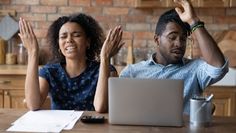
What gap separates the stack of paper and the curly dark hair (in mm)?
556

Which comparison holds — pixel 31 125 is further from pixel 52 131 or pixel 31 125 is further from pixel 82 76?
pixel 82 76

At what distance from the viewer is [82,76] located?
6.83ft

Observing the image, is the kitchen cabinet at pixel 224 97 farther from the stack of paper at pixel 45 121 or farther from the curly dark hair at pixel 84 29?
the stack of paper at pixel 45 121

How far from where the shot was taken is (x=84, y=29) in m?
2.14

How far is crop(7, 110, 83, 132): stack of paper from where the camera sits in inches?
58.9

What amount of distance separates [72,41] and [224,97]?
1.62 metres

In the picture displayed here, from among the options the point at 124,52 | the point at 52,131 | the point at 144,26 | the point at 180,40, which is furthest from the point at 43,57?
the point at 52,131

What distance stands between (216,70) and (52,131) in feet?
2.54

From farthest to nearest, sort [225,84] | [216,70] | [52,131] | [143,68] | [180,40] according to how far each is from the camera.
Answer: [225,84] < [143,68] < [180,40] < [216,70] < [52,131]

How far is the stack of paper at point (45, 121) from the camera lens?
1495 mm

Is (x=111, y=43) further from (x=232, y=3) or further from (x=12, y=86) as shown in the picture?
(x=232, y=3)

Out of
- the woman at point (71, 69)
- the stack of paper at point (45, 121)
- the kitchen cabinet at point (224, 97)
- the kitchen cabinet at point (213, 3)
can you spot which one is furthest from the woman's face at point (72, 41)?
the kitchen cabinet at point (213, 3)

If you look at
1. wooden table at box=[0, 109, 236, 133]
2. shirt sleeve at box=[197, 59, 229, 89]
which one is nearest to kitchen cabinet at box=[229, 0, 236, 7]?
shirt sleeve at box=[197, 59, 229, 89]

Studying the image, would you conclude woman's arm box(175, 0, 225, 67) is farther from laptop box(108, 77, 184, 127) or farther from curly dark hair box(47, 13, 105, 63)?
curly dark hair box(47, 13, 105, 63)
